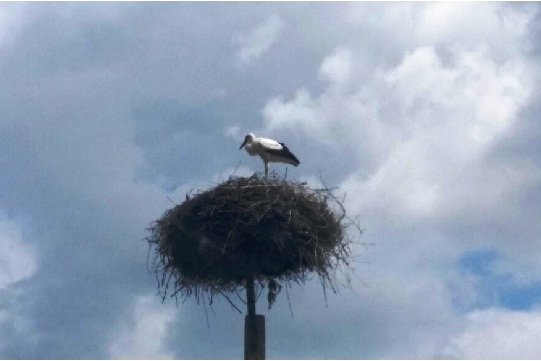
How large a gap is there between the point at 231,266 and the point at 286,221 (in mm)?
602

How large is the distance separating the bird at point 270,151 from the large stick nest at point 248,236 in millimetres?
2574

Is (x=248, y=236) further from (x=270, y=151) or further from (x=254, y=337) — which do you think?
(x=270, y=151)

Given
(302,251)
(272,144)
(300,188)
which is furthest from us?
(272,144)

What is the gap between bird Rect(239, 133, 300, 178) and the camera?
10938 millimetres

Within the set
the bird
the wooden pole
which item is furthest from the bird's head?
the wooden pole

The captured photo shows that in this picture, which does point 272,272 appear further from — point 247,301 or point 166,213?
point 166,213

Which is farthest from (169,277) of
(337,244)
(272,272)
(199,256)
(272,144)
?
(272,144)

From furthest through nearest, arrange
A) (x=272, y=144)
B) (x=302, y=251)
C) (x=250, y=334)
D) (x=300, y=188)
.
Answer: (x=272, y=144) < (x=300, y=188) < (x=302, y=251) < (x=250, y=334)

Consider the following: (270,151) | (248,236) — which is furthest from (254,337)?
(270,151)

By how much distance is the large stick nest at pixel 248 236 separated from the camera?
7.76 metres

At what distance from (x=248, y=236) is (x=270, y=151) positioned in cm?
332

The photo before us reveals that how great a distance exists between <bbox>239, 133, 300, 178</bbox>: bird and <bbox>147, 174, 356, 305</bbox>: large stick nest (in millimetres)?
2574

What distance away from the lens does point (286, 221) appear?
779 centimetres

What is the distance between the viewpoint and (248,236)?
25.4 feet
